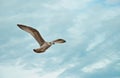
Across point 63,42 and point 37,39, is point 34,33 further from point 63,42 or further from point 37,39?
point 63,42

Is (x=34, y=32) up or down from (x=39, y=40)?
up

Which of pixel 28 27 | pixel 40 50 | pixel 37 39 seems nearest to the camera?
pixel 40 50

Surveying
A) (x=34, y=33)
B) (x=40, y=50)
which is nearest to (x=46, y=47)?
(x=40, y=50)

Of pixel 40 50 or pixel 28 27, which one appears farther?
pixel 28 27

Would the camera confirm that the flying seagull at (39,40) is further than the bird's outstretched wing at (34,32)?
No

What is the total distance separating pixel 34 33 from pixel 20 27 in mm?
1473

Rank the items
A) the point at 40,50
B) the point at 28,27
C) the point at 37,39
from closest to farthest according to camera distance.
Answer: the point at 40,50
the point at 28,27
the point at 37,39

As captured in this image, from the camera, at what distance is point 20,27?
48.2 ft

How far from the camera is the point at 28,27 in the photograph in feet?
49.2

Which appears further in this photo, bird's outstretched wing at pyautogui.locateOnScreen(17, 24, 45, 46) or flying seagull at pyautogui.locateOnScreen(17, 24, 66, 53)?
bird's outstretched wing at pyautogui.locateOnScreen(17, 24, 45, 46)

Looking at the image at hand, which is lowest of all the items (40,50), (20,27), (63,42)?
(40,50)

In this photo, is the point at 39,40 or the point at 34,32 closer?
the point at 34,32

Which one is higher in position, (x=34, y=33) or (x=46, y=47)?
(x=34, y=33)

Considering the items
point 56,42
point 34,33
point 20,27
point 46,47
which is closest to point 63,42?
point 56,42
